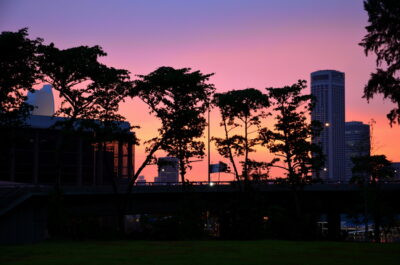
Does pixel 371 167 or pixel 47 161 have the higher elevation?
pixel 47 161

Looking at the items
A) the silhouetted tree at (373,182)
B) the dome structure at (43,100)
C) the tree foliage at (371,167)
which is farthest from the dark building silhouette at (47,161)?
the silhouetted tree at (373,182)

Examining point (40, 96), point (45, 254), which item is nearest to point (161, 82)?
point (45, 254)

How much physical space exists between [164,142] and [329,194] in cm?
3419

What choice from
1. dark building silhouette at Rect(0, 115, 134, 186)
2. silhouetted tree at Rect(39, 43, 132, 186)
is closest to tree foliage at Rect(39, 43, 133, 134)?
silhouetted tree at Rect(39, 43, 132, 186)

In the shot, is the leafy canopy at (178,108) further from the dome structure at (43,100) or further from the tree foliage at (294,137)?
the dome structure at (43,100)

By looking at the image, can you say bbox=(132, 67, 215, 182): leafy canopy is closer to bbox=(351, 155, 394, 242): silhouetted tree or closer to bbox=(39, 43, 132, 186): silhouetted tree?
bbox=(39, 43, 132, 186): silhouetted tree

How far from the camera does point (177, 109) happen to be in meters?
50.5

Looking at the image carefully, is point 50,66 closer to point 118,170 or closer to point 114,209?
point 114,209

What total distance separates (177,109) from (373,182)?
31505 millimetres

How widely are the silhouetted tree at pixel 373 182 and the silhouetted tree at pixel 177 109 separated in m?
22.2

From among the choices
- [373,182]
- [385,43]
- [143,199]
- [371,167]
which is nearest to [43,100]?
[143,199]

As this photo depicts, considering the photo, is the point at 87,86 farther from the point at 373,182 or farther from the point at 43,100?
the point at 43,100

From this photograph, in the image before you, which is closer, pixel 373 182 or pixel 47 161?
pixel 373 182

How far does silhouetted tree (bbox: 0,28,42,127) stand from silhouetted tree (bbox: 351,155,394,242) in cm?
3782
